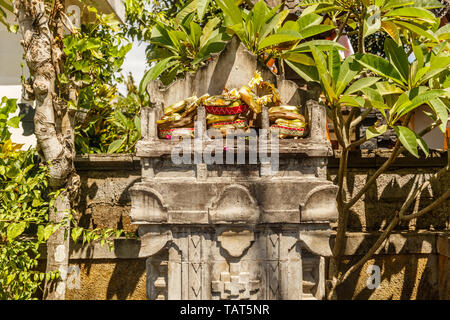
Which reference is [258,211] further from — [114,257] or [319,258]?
[114,257]

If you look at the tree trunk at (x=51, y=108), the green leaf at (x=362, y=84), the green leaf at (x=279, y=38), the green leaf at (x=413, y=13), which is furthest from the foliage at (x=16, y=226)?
the green leaf at (x=413, y=13)

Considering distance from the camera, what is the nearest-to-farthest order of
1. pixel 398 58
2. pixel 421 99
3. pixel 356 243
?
1. pixel 421 99
2. pixel 398 58
3. pixel 356 243

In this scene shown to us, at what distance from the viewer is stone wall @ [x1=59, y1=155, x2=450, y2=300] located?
4.53 meters

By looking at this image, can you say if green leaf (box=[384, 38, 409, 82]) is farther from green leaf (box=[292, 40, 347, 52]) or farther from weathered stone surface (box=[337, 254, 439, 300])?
weathered stone surface (box=[337, 254, 439, 300])

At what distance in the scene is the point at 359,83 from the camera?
3.51m

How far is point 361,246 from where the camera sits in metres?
4.51

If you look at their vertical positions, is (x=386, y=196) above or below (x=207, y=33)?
below

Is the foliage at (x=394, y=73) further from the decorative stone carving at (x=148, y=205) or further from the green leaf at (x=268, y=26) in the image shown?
the decorative stone carving at (x=148, y=205)

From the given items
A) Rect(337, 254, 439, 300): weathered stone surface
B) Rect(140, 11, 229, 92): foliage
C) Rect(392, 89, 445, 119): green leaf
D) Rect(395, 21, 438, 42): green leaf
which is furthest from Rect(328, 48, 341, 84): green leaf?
Rect(337, 254, 439, 300): weathered stone surface

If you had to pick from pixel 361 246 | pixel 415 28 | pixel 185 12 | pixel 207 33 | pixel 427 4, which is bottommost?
pixel 361 246

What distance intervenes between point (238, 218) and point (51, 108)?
221 centimetres

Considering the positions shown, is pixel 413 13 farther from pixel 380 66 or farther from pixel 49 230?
pixel 49 230

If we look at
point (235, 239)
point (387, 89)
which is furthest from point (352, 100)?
point (235, 239)

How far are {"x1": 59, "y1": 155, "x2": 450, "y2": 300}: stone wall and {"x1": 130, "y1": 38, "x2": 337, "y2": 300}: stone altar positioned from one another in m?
1.30
